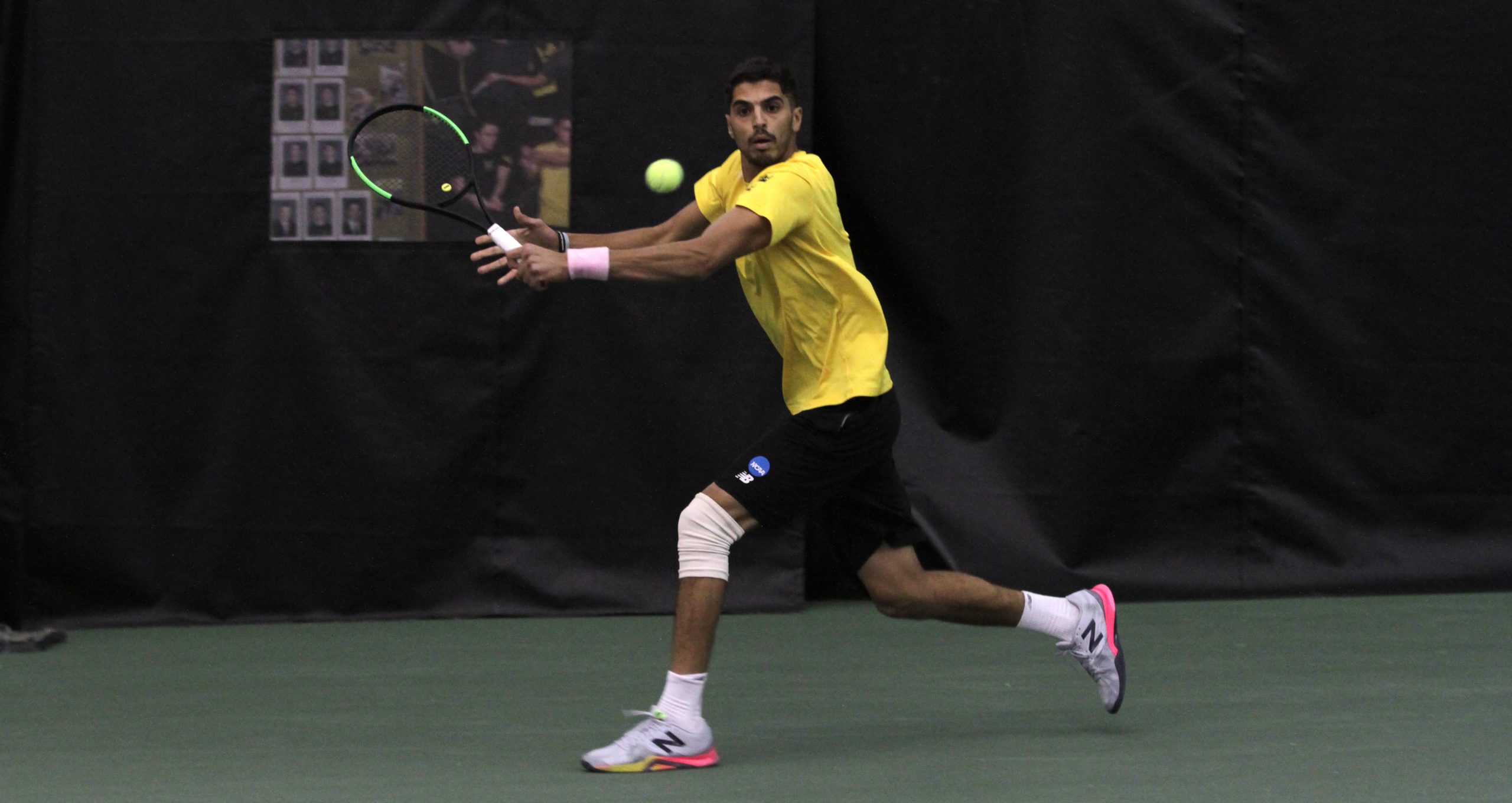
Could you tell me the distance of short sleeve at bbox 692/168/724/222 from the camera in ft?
13.2

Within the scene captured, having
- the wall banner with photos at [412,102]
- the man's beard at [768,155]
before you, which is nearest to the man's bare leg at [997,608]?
the man's beard at [768,155]

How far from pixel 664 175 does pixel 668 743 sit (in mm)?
2110

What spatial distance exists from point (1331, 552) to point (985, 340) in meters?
1.40

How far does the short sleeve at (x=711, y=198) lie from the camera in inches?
158

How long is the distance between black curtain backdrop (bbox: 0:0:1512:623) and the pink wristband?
212 centimetres

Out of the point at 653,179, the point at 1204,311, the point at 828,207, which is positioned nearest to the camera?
the point at 828,207

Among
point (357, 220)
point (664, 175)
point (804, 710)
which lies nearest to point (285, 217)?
point (357, 220)

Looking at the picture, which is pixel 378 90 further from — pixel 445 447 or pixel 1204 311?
pixel 1204 311

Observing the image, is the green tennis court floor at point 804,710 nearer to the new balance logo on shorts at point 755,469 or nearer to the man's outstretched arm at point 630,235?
the new balance logo on shorts at point 755,469

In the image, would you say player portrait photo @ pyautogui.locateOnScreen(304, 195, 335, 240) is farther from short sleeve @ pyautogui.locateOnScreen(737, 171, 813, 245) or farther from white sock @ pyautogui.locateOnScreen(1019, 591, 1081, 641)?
white sock @ pyautogui.locateOnScreen(1019, 591, 1081, 641)

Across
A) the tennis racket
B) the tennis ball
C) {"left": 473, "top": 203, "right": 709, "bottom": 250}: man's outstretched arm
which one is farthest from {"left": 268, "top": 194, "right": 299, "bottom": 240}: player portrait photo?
{"left": 473, "top": 203, "right": 709, "bottom": 250}: man's outstretched arm

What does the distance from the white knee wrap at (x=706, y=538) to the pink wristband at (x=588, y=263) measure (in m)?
0.50

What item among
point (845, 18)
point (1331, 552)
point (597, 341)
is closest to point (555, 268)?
point (597, 341)

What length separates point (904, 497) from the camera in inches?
153
